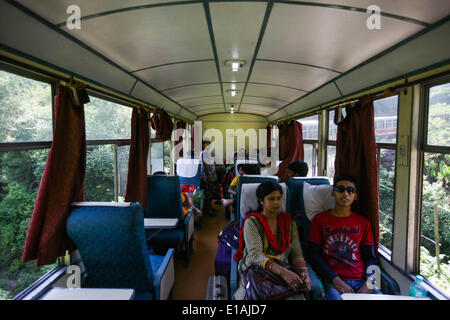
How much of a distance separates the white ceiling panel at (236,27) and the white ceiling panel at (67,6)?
411mm

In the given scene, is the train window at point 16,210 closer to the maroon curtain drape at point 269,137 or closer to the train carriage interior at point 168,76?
the train carriage interior at point 168,76

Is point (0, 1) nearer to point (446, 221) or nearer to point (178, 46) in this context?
point (178, 46)

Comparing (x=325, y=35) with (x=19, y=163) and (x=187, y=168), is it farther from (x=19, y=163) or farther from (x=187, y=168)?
(x=187, y=168)

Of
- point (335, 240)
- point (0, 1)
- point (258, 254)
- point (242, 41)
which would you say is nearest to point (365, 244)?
point (335, 240)

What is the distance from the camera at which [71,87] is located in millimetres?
1999

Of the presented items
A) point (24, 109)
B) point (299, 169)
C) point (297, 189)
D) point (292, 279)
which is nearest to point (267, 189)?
point (292, 279)

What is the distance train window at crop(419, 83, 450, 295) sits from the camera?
187 centimetres

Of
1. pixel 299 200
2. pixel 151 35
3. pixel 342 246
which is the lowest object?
pixel 342 246

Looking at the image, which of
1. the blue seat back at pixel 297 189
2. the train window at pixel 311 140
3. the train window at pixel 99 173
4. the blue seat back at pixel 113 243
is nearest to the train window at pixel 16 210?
the blue seat back at pixel 113 243

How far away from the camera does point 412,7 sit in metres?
1.36

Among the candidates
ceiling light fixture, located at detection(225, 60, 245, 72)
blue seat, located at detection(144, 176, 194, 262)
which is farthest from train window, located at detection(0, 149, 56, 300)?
ceiling light fixture, located at detection(225, 60, 245, 72)

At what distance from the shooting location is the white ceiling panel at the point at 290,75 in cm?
276

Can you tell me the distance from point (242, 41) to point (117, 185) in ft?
8.74

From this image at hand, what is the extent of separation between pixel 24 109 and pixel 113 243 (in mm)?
1379
